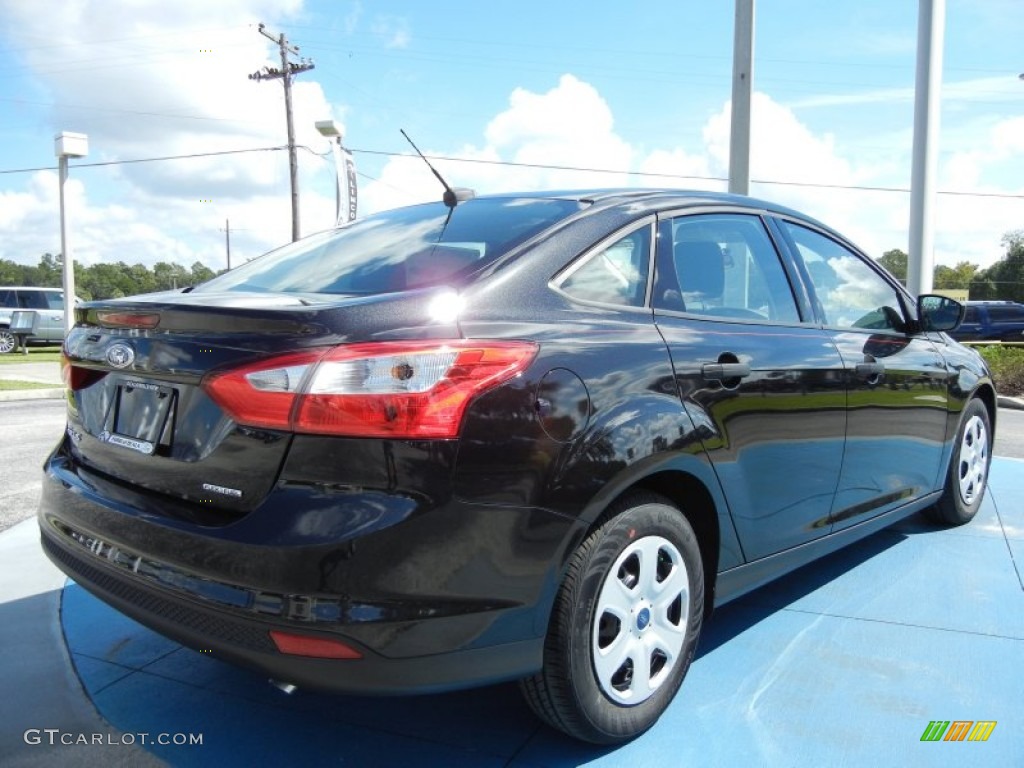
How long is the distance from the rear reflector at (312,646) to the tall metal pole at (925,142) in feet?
36.0

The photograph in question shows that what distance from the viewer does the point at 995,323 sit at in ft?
91.2

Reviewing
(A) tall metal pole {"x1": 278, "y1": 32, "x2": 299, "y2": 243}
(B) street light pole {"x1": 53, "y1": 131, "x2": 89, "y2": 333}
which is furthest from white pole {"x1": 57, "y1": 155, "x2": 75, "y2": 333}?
(A) tall metal pole {"x1": 278, "y1": 32, "x2": 299, "y2": 243}

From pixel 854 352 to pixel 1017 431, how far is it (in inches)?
271

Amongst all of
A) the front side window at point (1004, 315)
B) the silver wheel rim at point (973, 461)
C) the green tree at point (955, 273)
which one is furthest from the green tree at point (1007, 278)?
the silver wheel rim at point (973, 461)

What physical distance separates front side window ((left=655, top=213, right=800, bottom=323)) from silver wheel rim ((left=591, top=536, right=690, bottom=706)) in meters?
0.80

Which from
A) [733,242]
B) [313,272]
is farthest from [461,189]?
[733,242]

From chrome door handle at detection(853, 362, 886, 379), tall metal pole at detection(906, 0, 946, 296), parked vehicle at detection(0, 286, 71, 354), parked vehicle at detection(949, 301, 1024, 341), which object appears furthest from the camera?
parked vehicle at detection(949, 301, 1024, 341)

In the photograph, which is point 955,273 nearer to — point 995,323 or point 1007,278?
point 1007,278

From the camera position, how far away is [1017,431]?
891cm

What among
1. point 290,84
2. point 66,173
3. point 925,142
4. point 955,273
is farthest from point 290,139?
point 955,273

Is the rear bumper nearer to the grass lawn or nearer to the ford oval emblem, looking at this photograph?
the ford oval emblem

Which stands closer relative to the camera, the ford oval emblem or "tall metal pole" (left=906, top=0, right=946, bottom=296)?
the ford oval emblem

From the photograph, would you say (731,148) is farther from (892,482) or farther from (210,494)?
(210,494)

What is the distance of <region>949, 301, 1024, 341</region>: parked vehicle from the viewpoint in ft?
90.7
